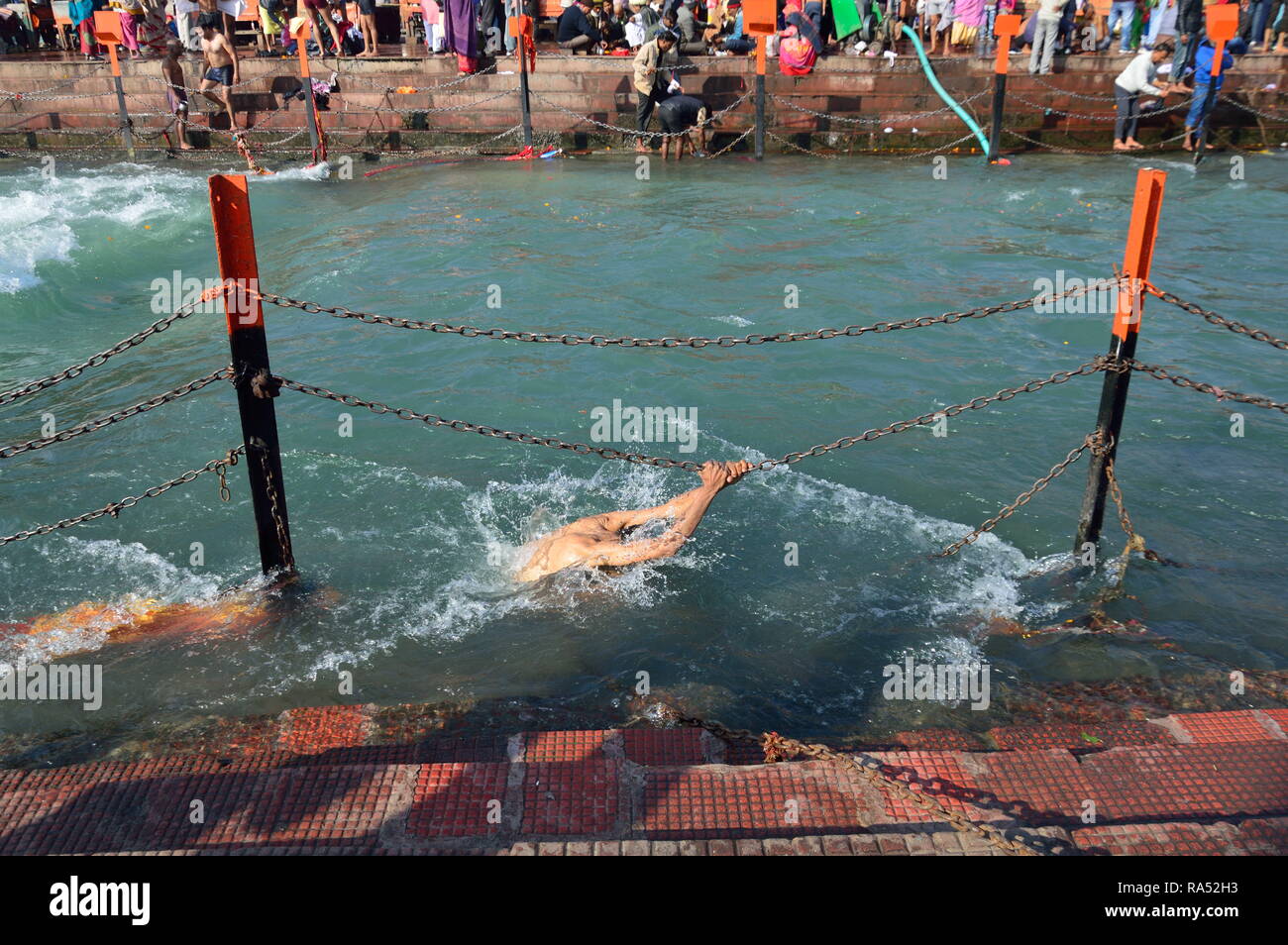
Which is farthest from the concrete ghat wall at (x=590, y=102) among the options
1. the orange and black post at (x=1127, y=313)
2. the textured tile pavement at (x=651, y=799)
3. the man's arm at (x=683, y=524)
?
the textured tile pavement at (x=651, y=799)

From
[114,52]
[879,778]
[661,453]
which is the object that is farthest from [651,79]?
[879,778]

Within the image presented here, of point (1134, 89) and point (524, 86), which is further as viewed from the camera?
point (524, 86)

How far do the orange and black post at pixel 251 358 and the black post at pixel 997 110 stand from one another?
17.1 m

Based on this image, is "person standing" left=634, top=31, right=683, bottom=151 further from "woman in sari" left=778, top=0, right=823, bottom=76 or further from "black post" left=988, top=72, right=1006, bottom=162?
"black post" left=988, top=72, right=1006, bottom=162

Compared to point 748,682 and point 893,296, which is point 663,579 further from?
point 893,296

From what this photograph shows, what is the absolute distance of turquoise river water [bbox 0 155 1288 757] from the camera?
19.5 feet

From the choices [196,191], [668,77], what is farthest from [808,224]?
[196,191]

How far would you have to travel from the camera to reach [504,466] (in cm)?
883

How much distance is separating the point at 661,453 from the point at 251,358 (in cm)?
411

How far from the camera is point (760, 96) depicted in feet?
65.1

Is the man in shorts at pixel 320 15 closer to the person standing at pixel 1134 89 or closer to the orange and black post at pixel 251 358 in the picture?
the person standing at pixel 1134 89

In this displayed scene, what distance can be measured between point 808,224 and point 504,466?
8.65m

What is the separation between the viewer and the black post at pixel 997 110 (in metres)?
19.2

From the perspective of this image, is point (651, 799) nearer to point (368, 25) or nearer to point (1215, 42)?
point (1215, 42)
